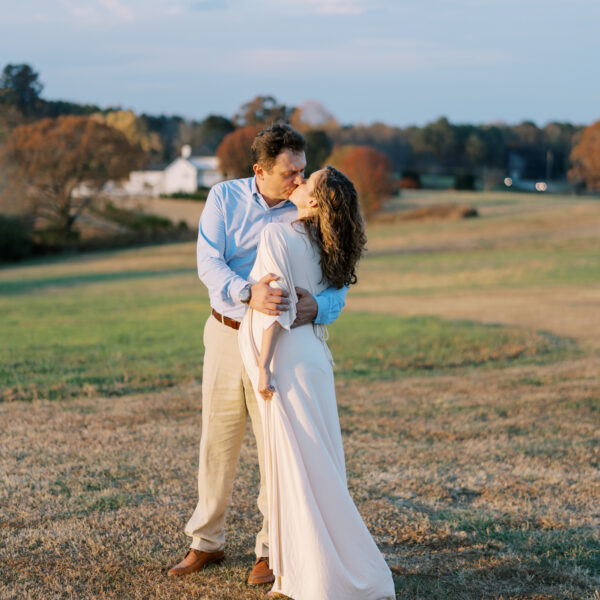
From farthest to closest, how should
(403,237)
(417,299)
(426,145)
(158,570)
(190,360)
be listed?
(426,145), (403,237), (417,299), (190,360), (158,570)

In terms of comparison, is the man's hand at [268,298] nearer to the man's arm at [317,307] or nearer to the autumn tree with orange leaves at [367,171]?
the man's arm at [317,307]

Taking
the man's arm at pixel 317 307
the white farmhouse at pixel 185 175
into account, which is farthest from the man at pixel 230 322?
the white farmhouse at pixel 185 175

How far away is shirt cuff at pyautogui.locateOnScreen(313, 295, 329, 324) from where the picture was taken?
12.8 ft

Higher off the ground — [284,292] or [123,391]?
[284,292]

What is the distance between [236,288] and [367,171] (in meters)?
53.3

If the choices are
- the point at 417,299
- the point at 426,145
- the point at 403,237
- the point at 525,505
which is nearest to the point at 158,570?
the point at 525,505

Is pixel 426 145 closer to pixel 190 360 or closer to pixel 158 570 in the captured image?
pixel 190 360

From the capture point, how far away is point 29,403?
863 centimetres

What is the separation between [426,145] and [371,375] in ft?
287

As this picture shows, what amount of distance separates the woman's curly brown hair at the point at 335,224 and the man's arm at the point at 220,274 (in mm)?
311

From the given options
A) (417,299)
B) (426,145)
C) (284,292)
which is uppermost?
(426,145)

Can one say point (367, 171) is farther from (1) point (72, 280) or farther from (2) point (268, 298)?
(2) point (268, 298)

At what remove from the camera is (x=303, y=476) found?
3.81m

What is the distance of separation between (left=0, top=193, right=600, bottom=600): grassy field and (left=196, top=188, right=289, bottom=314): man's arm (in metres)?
1.58
